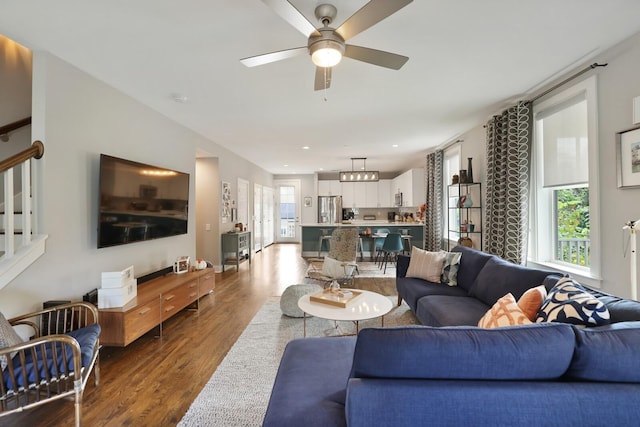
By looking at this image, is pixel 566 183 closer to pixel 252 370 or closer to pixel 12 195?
pixel 252 370

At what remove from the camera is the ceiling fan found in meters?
1.60

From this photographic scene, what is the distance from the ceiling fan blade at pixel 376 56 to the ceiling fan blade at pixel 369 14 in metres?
0.15

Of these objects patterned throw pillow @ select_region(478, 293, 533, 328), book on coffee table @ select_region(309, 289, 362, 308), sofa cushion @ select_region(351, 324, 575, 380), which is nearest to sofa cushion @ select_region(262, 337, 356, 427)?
sofa cushion @ select_region(351, 324, 575, 380)

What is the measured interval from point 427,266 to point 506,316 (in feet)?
6.00

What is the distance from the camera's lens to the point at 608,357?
105 cm

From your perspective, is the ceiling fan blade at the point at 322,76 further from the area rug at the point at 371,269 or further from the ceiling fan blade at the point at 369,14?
the area rug at the point at 371,269

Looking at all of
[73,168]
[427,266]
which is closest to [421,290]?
[427,266]

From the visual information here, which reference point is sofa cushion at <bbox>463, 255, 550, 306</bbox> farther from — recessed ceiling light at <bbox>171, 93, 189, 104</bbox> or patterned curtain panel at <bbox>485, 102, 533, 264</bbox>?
recessed ceiling light at <bbox>171, 93, 189, 104</bbox>

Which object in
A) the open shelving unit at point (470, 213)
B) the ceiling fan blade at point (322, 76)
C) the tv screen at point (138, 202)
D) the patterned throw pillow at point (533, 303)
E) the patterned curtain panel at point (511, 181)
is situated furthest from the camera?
the open shelving unit at point (470, 213)

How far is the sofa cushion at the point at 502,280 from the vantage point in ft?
7.58

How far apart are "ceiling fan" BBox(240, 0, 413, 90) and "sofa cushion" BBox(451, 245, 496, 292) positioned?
2192 millimetres

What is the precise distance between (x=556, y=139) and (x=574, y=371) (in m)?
3.05

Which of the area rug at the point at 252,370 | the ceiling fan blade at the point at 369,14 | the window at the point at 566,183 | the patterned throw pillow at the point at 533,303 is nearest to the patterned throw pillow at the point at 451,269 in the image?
the area rug at the point at 252,370

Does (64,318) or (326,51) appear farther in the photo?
(64,318)
